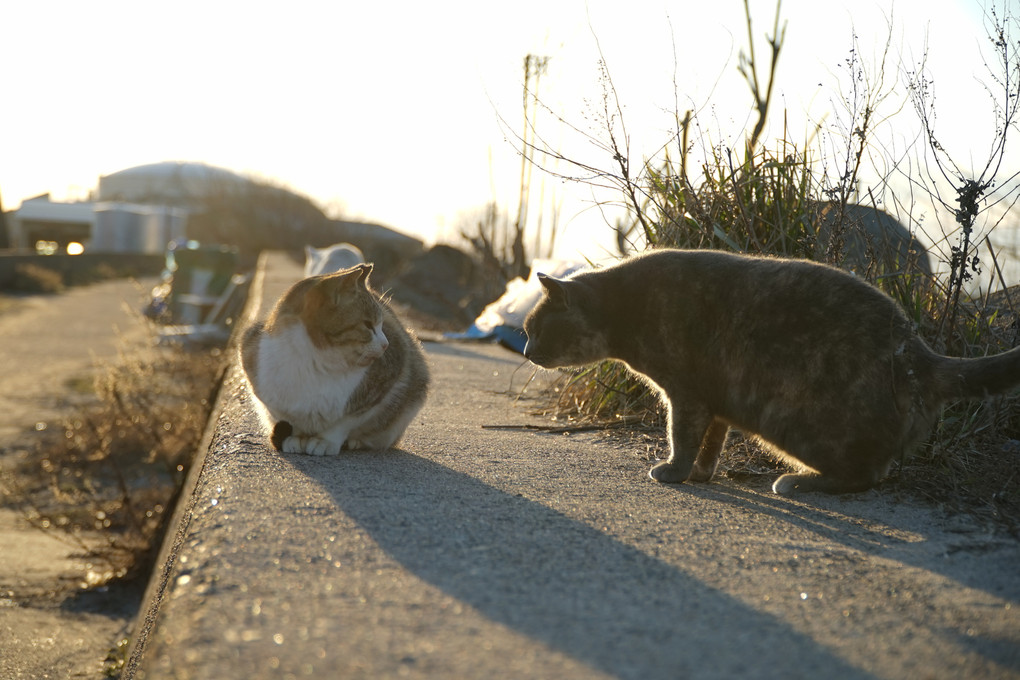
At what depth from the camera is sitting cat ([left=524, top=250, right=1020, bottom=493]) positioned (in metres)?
2.65

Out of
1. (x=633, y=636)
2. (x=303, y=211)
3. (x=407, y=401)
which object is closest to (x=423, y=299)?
(x=407, y=401)

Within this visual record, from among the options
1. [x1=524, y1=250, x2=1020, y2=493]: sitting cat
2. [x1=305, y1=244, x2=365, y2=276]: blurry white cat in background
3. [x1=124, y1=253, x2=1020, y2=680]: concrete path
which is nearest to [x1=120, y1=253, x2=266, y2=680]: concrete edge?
[x1=124, y1=253, x2=1020, y2=680]: concrete path

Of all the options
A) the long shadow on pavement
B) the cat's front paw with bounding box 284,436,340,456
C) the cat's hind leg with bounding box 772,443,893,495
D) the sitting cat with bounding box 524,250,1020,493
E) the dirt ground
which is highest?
the sitting cat with bounding box 524,250,1020,493

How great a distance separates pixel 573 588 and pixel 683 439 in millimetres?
Result: 1156

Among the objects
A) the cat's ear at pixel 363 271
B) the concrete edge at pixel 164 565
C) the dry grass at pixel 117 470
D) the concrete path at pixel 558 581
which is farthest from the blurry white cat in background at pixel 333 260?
the concrete path at pixel 558 581

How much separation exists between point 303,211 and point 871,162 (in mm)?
24323

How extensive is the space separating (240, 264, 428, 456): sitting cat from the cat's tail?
185cm

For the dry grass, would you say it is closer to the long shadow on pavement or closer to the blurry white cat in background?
the blurry white cat in background

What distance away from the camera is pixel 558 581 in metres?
1.93

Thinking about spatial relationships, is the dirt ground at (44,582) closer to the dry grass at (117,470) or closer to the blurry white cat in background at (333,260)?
the dry grass at (117,470)

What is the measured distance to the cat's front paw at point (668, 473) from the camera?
→ 300 cm

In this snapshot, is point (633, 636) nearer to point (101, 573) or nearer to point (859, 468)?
point (859, 468)

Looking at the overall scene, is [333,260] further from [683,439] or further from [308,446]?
[683,439]

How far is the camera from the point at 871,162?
363 centimetres
